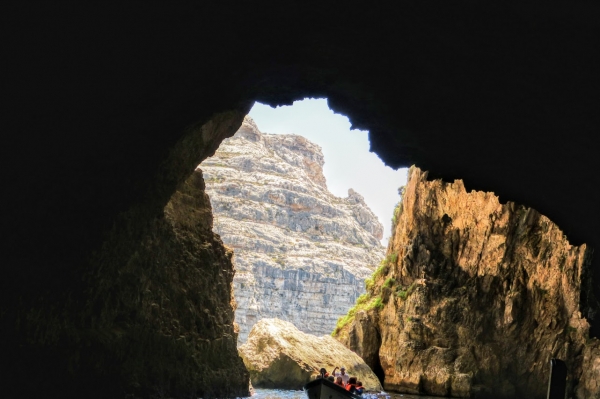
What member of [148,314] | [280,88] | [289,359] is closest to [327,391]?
[148,314]

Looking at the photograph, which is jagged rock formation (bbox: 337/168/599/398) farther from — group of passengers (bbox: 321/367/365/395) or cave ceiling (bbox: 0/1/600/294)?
cave ceiling (bbox: 0/1/600/294)

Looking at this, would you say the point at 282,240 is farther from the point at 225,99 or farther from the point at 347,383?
the point at 225,99

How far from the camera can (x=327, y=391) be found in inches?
864

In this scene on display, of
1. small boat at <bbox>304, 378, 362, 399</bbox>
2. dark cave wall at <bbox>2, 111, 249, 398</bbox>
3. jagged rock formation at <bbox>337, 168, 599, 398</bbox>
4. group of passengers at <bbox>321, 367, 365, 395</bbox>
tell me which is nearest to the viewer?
dark cave wall at <bbox>2, 111, 249, 398</bbox>

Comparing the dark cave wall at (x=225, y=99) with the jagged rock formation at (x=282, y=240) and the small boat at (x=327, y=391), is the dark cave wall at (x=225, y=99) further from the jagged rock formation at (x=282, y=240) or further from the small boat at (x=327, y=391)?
the jagged rock formation at (x=282, y=240)

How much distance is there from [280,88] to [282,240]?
148 meters

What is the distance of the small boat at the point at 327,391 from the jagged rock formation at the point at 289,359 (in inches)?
498

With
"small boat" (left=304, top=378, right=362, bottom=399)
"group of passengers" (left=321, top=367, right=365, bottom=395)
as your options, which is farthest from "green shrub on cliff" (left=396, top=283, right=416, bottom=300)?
"small boat" (left=304, top=378, right=362, bottom=399)

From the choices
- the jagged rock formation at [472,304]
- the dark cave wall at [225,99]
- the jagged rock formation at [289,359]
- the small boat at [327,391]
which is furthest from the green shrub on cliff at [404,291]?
the dark cave wall at [225,99]

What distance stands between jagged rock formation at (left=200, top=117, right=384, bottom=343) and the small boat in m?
124

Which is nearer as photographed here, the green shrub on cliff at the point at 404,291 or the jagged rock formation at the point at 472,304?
the jagged rock formation at the point at 472,304

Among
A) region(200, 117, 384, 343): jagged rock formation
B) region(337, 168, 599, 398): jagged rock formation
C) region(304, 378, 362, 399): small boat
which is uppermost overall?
region(200, 117, 384, 343): jagged rock formation

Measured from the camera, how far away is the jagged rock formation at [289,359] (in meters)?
35.2

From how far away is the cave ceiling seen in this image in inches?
511
